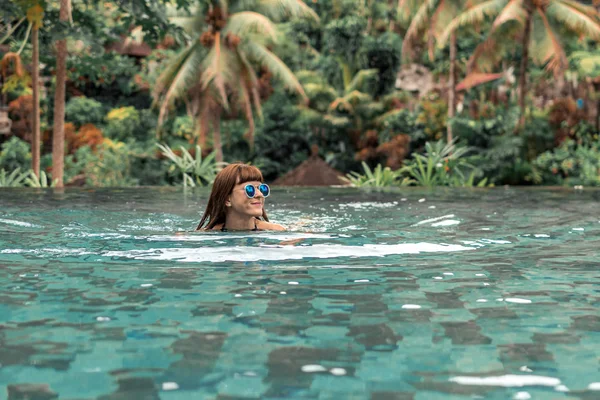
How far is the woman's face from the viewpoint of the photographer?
21.8 ft

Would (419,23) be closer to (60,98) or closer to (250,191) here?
(60,98)

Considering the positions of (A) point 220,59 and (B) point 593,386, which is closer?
(B) point 593,386

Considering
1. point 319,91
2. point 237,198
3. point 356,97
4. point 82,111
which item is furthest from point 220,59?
point 237,198

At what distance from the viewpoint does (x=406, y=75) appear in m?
37.1

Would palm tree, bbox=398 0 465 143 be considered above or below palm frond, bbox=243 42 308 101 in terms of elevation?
above

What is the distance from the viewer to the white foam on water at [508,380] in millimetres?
2704

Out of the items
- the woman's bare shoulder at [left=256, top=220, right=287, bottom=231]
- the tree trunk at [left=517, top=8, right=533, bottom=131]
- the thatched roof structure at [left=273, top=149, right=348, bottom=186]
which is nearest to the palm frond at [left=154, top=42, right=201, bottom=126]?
the thatched roof structure at [left=273, top=149, right=348, bottom=186]

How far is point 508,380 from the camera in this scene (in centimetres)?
274

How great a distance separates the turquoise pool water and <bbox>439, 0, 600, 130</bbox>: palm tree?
21.1m

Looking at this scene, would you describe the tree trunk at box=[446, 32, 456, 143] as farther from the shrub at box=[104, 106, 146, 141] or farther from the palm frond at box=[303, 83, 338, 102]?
the shrub at box=[104, 106, 146, 141]

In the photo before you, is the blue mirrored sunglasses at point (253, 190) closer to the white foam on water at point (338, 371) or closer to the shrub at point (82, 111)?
the white foam on water at point (338, 371)

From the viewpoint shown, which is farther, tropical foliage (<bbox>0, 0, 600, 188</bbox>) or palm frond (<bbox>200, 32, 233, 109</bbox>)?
palm frond (<bbox>200, 32, 233, 109</bbox>)

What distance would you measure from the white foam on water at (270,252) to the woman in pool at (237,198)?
2.63 ft

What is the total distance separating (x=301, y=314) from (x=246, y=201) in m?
3.08
